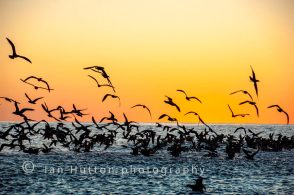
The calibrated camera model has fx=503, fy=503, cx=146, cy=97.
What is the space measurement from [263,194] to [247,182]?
4.52 meters

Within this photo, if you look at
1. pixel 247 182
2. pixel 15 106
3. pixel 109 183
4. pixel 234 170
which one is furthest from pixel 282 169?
pixel 15 106

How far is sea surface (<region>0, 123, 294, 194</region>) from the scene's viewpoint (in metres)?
28.7

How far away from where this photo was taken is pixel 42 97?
29.5m

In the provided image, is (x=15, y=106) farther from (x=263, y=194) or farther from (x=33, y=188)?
(x=263, y=194)

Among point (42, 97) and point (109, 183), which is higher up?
point (42, 97)

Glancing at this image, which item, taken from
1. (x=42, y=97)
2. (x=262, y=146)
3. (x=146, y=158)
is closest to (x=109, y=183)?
(x=42, y=97)

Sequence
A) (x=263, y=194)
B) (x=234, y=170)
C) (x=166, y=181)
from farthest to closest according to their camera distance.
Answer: (x=234, y=170)
(x=166, y=181)
(x=263, y=194)

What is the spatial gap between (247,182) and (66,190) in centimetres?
1151

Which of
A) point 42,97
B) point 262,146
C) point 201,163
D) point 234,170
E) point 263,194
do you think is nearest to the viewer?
point 263,194

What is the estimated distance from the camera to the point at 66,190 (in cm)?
2798

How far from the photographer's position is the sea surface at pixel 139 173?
28.7 metres

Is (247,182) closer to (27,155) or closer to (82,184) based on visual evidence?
(82,184)

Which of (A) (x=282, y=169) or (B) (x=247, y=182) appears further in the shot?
(A) (x=282, y=169)

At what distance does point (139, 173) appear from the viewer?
35.4m
